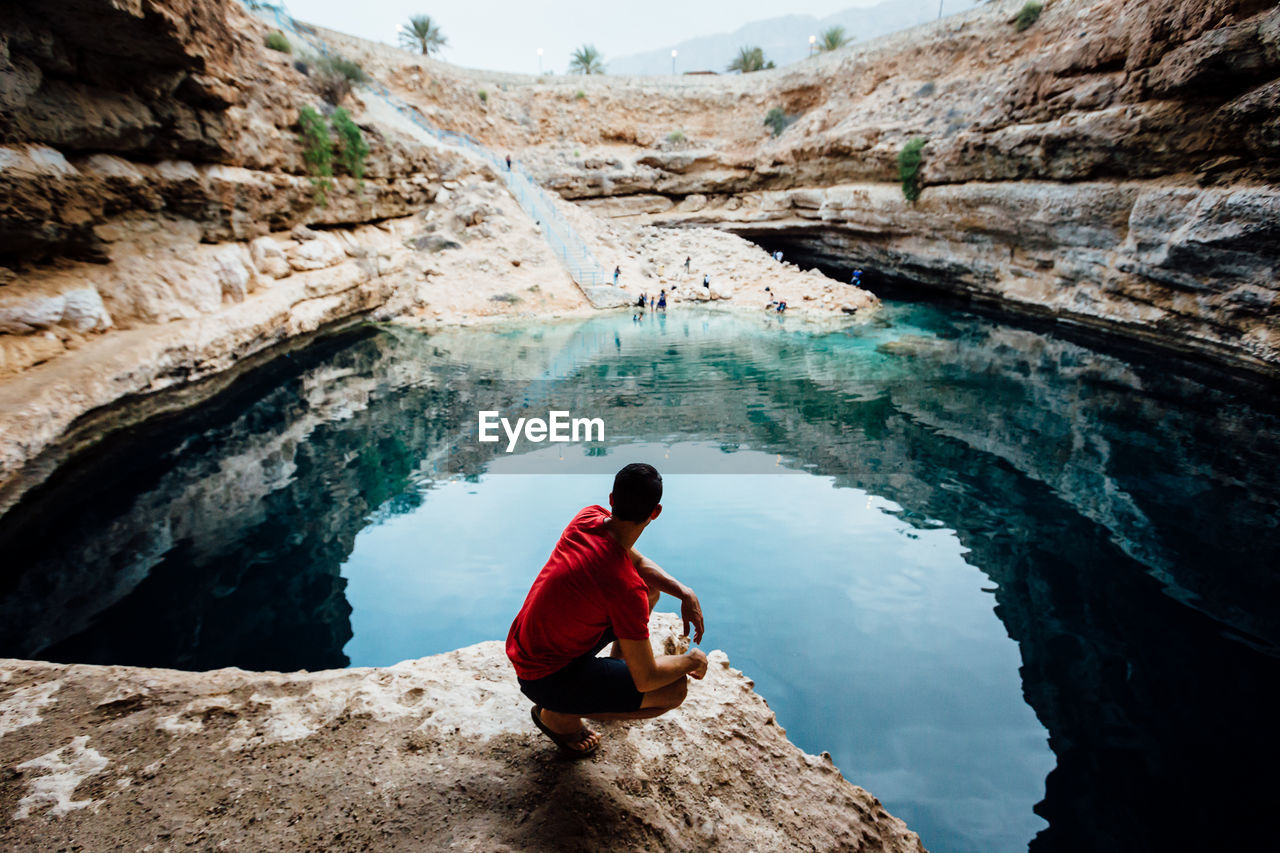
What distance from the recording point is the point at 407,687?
319cm

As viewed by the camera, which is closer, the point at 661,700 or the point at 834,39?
the point at 661,700

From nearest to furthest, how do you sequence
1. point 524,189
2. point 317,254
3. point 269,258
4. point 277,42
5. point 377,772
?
1. point 377,772
2. point 269,258
3. point 317,254
4. point 277,42
5. point 524,189

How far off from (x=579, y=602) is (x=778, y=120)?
34822 millimetres

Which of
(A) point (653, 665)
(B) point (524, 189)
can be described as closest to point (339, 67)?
(B) point (524, 189)

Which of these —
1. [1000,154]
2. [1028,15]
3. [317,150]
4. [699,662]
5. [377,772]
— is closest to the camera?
[699,662]

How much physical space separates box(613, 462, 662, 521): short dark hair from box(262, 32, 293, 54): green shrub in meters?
24.4

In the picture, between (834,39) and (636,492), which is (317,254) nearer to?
(636,492)

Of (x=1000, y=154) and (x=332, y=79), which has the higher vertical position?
(x=332, y=79)

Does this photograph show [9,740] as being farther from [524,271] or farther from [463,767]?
[524,271]

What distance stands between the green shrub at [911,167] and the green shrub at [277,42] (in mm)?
21712

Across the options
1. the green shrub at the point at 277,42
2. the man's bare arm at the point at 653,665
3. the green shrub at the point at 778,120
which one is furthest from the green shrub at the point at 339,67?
the man's bare arm at the point at 653,665

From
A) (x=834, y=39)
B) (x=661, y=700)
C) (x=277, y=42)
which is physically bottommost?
(x=661, y=700)

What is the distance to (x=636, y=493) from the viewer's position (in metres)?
2.06

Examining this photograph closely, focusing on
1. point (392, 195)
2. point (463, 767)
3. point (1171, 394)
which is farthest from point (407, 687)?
point (392, 195)
